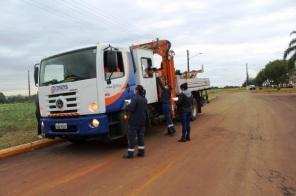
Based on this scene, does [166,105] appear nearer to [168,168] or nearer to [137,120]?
[137,120]

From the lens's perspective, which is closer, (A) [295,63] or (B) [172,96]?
(B) [172,96]

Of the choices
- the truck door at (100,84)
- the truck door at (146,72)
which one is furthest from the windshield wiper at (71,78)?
the truck door at (146,72)

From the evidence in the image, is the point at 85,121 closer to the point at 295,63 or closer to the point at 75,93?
the point at 75,93

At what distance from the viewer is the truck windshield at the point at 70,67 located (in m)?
10.5

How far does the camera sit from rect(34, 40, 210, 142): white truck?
34.0 feet

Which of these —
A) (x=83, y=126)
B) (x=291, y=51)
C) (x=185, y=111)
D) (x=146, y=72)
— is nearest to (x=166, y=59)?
(x=146, y=72)

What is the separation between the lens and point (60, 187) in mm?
7398

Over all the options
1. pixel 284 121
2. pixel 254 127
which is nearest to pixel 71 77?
pixel 254 127

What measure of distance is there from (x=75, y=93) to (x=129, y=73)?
182 cm

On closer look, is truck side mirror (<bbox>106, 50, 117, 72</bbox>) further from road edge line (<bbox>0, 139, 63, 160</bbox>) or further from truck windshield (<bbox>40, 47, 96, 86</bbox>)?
road edge line (<bbox>0, 139, 63, 160</bbox>)

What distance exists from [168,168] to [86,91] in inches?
122

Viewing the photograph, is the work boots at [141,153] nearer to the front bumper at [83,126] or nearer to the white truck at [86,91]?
the white truck at [86,91]

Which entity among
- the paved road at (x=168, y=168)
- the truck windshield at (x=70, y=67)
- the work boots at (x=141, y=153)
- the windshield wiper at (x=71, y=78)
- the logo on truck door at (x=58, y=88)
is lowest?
the paved road at (x=168, y=168)

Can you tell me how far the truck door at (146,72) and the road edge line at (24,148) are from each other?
10.6ft
